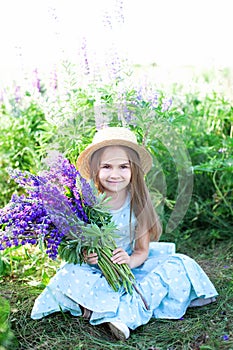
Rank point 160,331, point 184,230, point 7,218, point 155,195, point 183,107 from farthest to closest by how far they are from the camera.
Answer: point 183,107
point 184,230
point 155,195
point 160,331
point 7,218

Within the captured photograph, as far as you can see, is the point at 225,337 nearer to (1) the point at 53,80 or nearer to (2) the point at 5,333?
(2) the point at 5,333

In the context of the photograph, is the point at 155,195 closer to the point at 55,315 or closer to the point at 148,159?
the point at 148,159

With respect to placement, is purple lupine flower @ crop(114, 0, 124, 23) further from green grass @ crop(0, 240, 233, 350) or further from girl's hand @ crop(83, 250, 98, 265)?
green grass @ crop(0, 240, 233, 350)

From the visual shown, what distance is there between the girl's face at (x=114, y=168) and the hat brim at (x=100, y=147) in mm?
32

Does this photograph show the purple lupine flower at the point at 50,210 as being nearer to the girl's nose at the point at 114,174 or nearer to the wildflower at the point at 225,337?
the girl's nose at the point at 114,174

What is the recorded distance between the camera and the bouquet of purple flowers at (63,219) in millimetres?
2262

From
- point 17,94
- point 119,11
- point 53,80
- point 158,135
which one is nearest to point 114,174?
point 158,135

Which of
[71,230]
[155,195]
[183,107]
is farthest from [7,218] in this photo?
[183,107]

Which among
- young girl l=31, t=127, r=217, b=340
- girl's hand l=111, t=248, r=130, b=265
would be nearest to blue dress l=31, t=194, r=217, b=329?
young girl l=31, t=127, r=217, b=340

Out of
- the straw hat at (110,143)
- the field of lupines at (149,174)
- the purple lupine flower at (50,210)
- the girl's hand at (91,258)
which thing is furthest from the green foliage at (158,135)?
the girl's hand at (91,258)

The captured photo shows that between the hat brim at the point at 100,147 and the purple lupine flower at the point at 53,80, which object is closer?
the hat brim at the point at 100,147

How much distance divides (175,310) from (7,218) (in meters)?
0.91

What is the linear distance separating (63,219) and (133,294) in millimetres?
509

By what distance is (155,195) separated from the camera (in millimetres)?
3078
